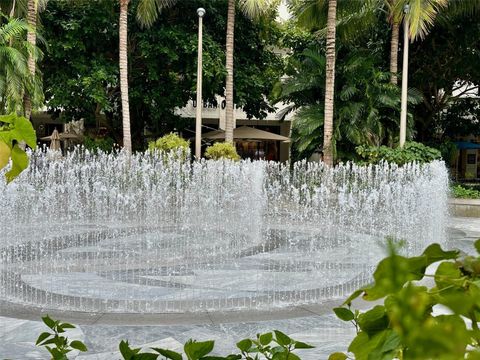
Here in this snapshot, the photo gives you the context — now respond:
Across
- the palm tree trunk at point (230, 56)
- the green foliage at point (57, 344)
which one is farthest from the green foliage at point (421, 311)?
the palm tree trunk at point (230, 56)

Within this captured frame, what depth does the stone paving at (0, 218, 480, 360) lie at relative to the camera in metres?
4.71

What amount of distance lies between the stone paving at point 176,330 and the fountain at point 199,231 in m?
0.32

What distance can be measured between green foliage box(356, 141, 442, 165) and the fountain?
1.14ft

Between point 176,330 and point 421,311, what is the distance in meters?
5.08

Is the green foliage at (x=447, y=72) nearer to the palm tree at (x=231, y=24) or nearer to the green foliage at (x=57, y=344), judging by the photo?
the palm tree at (x=231, y=24)

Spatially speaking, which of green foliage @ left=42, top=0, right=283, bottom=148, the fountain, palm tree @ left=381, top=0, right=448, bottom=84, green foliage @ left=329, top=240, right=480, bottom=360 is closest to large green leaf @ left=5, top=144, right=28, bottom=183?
green foliage @ left=329, top=240, right=480, bottom=360

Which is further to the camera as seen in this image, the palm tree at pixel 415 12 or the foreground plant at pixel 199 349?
the palm tree at pixel 415 12

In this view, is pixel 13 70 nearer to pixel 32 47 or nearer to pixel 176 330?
pixel 32 47

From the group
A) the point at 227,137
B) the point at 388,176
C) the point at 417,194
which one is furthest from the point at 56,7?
the point at 417,194

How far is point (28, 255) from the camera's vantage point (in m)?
8.77

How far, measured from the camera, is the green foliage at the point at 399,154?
18.4m

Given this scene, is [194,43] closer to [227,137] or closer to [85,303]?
[227,137]

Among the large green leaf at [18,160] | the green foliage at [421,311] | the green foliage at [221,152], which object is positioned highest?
the green foliage at [221,152]

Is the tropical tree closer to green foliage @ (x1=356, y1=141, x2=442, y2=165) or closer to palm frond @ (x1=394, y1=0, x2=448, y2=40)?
green foliage @ (x1=356, y1=141, x2=442, y2=165)
